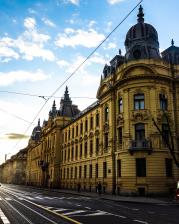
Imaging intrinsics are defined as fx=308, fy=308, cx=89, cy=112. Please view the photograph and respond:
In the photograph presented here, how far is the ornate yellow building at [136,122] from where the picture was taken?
3416 centimetres

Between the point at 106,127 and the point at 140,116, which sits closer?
the point at 140,116

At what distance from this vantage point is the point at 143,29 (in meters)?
40.9

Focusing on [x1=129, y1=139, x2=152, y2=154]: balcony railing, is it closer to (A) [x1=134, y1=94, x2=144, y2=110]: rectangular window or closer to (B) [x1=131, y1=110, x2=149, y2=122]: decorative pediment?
(B) [x1=131, y1=110, x2=149, y2=122]: decorative pediment

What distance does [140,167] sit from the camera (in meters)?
34.5

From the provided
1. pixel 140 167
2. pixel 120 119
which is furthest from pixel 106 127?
pixel 140 167

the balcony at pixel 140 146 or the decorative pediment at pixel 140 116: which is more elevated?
the decorative pediment at pixel 140 116

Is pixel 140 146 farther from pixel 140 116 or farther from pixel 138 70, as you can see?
pixel 138 70

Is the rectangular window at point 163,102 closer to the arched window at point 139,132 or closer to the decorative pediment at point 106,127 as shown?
the arched window at point 139,132

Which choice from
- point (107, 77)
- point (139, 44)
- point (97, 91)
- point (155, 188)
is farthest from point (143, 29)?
point (155, 188)

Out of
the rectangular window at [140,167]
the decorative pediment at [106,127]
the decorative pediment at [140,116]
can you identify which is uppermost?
the decorative pediment at [140,116]

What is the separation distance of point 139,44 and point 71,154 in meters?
26.3

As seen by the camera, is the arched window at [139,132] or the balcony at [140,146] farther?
the arched window at [139,132]

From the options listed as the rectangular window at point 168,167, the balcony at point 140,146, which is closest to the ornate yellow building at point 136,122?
the balcony at point 140,146

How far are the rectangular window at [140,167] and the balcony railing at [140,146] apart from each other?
1.19m
